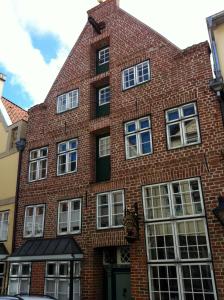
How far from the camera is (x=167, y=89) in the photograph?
12.3 metres

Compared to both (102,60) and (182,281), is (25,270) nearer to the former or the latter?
(182,281)

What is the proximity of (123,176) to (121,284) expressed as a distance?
12.5 feet

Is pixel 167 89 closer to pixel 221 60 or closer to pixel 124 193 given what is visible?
pixel 221 60

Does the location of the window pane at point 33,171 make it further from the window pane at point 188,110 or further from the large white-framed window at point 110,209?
the window pane at point 188,110

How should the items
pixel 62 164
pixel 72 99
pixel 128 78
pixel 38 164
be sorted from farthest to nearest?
1. pixel 72 99
2. pixel 38 164
3. pixel 62 164
4. pixel 128 78

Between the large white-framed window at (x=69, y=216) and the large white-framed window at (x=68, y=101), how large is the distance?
14.9 ft

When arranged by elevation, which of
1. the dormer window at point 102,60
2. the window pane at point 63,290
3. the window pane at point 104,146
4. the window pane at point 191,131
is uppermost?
the dormer window at point 102,60

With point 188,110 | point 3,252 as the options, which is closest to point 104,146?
point 188,110

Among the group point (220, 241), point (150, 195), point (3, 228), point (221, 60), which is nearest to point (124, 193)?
point (150, 195)

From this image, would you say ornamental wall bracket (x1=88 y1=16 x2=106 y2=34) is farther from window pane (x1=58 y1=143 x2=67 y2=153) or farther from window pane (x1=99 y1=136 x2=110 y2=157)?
window pane (x1=58 y1=143 x2=67 y2=153)

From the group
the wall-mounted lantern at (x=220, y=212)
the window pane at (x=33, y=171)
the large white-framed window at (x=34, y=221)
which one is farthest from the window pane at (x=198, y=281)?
the window pane at (x=33, y=171)

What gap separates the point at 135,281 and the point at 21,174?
7.86 metres

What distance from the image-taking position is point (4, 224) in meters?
15.4

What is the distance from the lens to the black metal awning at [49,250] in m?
11.8
